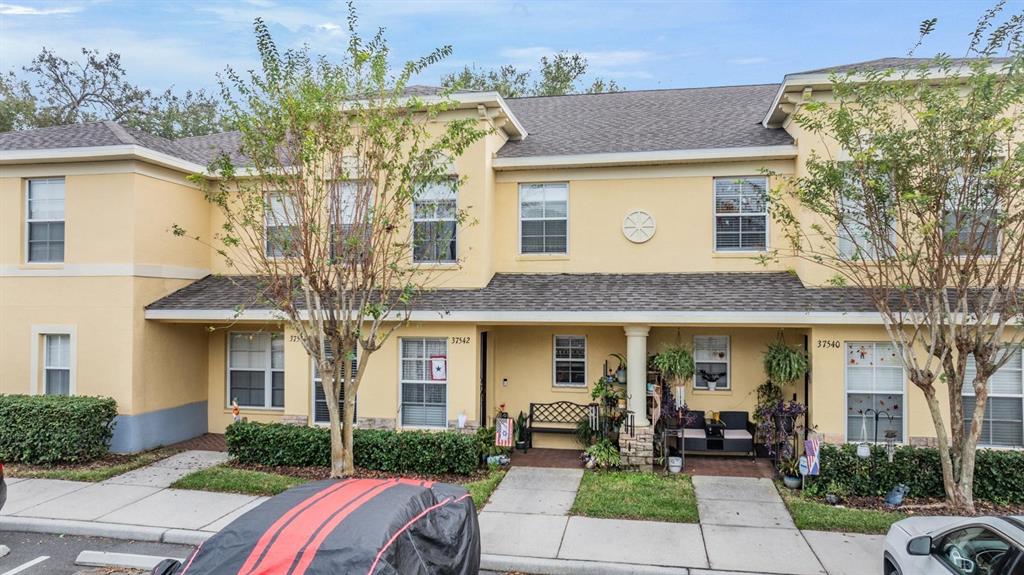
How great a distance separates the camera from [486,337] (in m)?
Result: 12.9

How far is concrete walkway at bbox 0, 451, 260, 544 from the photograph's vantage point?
8438 millimetres

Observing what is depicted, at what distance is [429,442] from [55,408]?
7104 mm

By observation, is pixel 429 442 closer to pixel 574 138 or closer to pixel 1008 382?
pixel 574 138

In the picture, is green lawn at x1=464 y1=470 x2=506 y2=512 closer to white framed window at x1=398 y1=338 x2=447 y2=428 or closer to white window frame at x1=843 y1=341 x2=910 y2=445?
white framed window at x1=398 y1=338 x2=447 y2=428

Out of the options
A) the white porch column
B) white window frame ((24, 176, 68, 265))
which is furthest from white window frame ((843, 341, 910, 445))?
white window frame ((24, 176, 68, 265))

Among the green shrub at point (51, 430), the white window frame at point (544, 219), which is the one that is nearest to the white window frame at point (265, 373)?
the green shrub at point (51, 430)

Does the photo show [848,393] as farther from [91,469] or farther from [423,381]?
[91,469]

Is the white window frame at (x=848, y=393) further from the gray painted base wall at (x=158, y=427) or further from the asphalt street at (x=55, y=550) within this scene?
the gray painted base wall at (x=158, y=427)

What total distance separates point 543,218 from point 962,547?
31.3ft

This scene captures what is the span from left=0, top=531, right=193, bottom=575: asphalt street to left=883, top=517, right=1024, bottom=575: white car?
8.23 meters

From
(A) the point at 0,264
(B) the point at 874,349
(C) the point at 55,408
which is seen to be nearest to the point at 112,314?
(C) the point at 55,408

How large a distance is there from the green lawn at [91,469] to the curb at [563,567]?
7.73 m

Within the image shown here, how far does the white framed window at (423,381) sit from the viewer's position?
12.0m

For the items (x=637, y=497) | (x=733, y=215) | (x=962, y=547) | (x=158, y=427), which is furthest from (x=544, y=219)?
(x=962, y=547)
